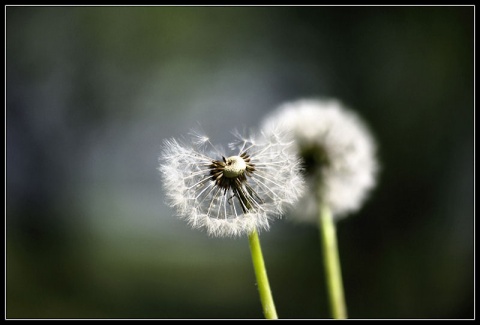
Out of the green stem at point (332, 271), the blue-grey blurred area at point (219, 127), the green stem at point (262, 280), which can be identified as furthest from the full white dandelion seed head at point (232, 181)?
the blue-grey blurred area at point (219, 127)

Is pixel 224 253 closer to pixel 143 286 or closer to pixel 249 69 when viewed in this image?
pixel 143 286

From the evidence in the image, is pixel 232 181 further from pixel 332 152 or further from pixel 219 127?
pixel 219 127

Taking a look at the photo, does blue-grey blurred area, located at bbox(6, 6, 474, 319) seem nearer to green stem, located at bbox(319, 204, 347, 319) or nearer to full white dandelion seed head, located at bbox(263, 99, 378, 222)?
full white dandelion seed head, located at bbox(263, 99, 378, 222)

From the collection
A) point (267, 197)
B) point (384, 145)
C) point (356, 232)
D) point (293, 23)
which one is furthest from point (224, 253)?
point (267, 197)

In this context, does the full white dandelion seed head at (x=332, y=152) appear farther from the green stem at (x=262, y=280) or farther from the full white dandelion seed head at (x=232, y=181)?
the green stem at (x=262, y=280)

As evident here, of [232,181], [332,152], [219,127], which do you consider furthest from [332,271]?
[219,127]

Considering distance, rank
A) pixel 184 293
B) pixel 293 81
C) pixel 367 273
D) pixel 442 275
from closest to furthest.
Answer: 1. pixel 442 275
2. pixel 367 273
3. pixel 184 293
4. pixel 293 81

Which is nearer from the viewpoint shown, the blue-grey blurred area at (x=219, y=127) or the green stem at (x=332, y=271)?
the green stem at (x=332, y=271)
